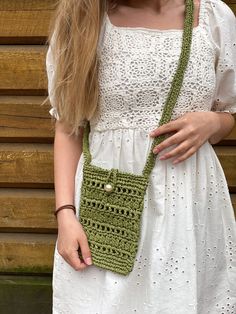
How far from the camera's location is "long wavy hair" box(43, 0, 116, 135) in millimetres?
1306

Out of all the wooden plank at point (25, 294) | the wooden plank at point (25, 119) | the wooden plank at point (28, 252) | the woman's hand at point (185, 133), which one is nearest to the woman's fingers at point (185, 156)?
the woman's hand at point (185, 133)

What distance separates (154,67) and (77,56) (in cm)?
21

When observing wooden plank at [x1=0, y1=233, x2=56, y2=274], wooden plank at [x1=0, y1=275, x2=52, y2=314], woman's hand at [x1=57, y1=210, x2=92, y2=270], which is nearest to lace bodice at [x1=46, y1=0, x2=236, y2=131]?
woman's hand at [x1=57, y1=210, x2=92, y2=270]

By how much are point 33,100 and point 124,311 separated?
1075 mm

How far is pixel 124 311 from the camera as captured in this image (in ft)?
4.09

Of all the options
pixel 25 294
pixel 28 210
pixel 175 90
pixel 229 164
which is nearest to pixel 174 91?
pixel 175 90

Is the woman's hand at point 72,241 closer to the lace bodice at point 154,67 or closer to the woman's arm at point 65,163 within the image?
the woman's arm at point 65,163

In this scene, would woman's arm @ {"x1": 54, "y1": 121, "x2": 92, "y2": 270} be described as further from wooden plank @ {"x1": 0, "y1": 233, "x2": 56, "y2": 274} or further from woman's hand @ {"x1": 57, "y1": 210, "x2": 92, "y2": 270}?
wooden plank @ {"x1": 0, "y1": 233, "x2": 56, "y2": 274}

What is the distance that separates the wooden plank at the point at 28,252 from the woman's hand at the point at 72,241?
864mm

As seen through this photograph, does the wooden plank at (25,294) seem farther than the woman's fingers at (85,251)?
Yes

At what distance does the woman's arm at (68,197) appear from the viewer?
1.27 meters

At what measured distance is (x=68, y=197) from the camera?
1362 millimetres

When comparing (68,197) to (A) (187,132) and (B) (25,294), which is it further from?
(B) (25,294)

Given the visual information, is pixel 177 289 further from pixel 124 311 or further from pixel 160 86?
pixel 160 86
